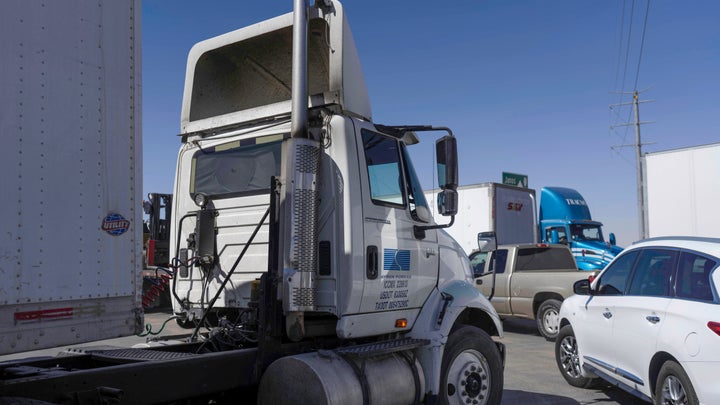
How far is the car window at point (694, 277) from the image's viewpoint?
4844 millimetres

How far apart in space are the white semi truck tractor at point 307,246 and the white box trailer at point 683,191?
10.0m

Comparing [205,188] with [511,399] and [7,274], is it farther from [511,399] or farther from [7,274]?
[511,399]

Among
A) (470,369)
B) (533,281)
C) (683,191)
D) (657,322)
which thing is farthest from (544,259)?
(470,369)

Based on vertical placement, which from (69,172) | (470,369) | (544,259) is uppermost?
(69,172)

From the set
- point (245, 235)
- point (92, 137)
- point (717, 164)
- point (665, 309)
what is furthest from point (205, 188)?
point (717, 164)

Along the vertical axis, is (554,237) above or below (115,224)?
below

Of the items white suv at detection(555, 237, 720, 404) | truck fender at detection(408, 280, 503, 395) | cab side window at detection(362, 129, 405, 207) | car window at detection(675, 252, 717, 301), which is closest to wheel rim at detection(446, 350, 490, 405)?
truck fender at detection(408, 280, 503, 395)

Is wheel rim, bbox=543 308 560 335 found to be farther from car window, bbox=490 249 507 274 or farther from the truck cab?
the truck cab

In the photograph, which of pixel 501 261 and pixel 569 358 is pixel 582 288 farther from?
pixel 501 261

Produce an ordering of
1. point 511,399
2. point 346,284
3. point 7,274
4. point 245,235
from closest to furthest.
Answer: point 7,274, point 346,284, point 245,235, point 511,399

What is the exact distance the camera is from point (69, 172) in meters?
2.86

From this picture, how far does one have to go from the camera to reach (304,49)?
4.46m

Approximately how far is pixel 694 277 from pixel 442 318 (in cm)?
223

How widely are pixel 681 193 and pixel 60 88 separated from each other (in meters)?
14.5
